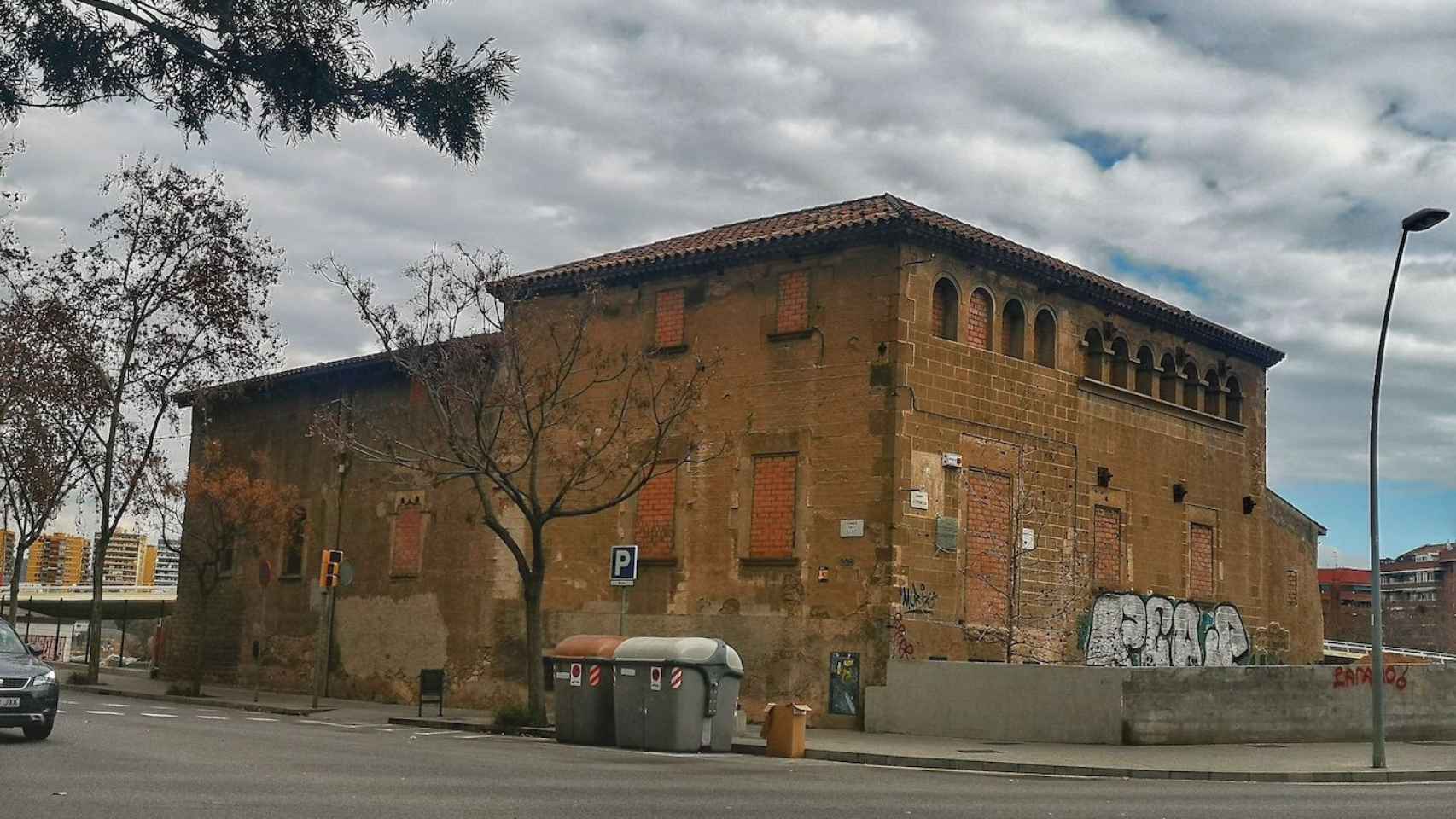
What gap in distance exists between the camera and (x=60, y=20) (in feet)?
30.5

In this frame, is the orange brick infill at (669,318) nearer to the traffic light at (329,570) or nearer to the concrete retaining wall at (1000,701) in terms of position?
the traffic light at (329,570)

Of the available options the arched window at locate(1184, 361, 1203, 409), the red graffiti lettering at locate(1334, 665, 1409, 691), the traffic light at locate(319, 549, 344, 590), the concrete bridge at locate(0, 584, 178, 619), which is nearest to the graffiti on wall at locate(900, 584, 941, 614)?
the red graffiti lettering at locate(1334, 665, 1409, 691)

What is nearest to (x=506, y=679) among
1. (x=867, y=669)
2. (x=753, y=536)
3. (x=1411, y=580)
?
(x=753, y=536)

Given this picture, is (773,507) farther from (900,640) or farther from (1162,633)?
(1162,633)

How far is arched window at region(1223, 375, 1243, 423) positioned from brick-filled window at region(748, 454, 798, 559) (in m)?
11.9

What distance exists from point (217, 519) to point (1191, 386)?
73.2ft

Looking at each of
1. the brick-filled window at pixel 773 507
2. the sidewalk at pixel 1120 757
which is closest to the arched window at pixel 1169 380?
the sidewalk at pixel 1120 757

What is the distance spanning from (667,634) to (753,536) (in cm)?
242

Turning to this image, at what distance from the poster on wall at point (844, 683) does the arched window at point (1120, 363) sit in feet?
29.3

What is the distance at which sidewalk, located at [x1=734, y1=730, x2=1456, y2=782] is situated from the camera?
18078 mm

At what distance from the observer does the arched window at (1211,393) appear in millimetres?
31984

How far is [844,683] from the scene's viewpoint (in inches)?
954

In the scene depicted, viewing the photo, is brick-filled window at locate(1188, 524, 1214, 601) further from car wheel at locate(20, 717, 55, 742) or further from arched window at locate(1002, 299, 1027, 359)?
car wheel at locate(20, 717, 55, 742)

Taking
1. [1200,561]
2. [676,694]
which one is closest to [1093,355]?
[1200,561]
